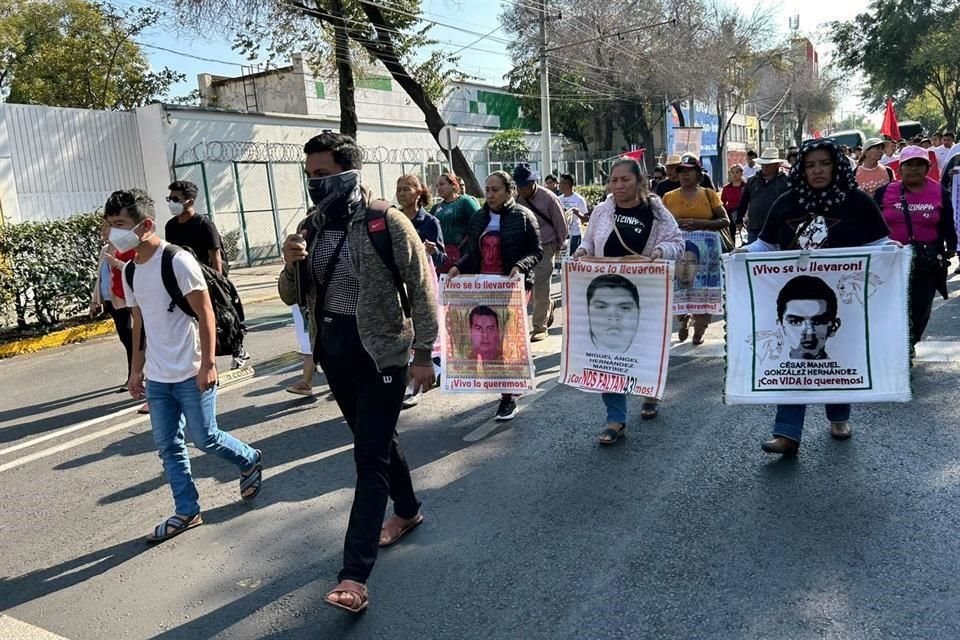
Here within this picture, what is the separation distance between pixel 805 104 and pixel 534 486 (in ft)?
211

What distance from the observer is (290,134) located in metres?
19.9

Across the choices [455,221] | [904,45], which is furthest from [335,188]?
[904,45]

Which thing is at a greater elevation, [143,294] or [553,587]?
[143,294]

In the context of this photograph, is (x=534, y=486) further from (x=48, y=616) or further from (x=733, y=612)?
(x=48, y=616)

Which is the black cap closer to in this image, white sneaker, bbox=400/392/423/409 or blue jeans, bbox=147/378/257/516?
white sneaker, bbox=400/392/423/409

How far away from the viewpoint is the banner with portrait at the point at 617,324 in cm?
482

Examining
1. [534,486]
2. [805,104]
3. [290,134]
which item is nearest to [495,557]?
A: [534,486]

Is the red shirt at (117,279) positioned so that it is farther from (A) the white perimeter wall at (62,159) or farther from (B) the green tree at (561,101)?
(B) the green tree at (561,101)

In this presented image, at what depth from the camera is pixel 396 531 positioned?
3.65 m

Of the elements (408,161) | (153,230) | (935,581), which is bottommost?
(935,581)

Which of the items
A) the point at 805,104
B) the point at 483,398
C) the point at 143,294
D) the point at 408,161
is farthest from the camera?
the point at 805,104

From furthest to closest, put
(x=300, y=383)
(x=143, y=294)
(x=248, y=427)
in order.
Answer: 1. (x=300, y=383)
2. (x=248, y=427)
3. (x=143, y=294)

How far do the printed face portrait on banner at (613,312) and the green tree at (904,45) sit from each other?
3316 cm

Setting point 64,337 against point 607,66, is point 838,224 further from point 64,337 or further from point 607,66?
point 607,66
